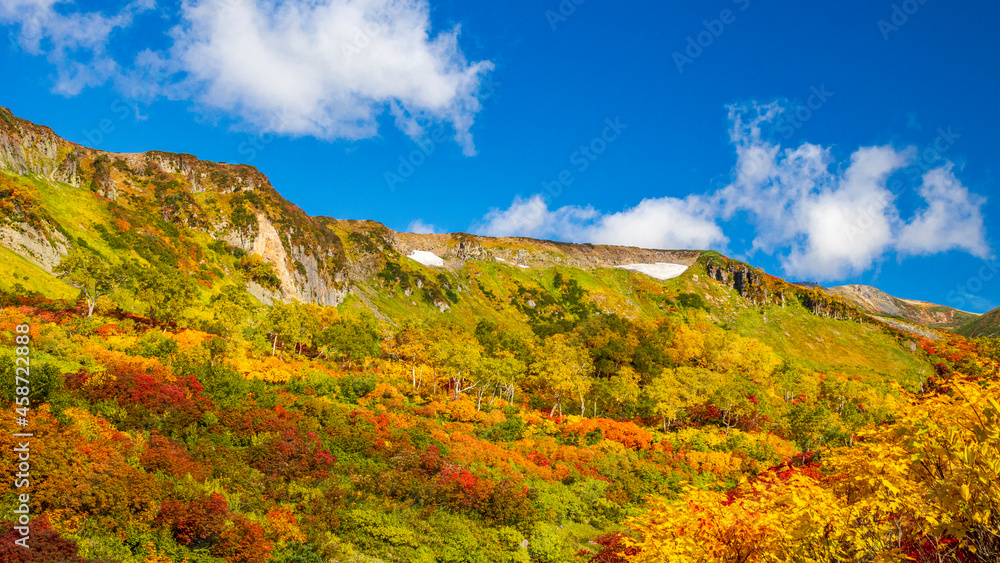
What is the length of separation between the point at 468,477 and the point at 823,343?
185437 mm

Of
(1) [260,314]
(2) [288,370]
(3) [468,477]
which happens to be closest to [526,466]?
(3) [468,477]

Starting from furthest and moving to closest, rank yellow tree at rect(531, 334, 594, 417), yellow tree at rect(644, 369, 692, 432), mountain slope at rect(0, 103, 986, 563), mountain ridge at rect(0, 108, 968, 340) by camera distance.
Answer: mountain ridge at rect(0, 108, 968, 340) → yellow tree at rect(531, 334, 594, 417) → yellow tree at rect(644, 369, 692, 432) → mountain slope at rect(0, 103, 986, 563)

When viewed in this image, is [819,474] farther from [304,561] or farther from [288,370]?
[288,370]

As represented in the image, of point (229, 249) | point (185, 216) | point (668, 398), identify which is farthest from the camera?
point (185, 216)

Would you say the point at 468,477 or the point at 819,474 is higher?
→ the point at 819,474

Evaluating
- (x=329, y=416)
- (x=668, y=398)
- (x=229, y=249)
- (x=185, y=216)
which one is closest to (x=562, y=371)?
(x=668, y=398)

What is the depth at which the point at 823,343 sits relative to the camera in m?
167

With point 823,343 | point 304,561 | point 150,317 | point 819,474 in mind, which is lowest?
point 304,561

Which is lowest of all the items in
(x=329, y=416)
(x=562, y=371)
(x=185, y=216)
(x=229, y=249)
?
(x=329, y=416)

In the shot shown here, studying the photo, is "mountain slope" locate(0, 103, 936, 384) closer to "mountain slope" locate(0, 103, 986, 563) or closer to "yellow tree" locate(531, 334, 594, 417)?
"mountain slope" locate(0, 103, 986, 563)

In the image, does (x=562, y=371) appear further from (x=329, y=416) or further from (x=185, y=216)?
(x=185, y=216)

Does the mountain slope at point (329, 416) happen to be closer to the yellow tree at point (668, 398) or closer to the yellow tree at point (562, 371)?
the yellow tree at point (668, 398)

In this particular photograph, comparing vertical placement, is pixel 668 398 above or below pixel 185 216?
below

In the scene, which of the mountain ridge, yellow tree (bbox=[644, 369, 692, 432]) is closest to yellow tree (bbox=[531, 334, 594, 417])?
yellow tree (bbox=[644, 369, 692, 432])
